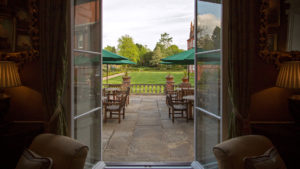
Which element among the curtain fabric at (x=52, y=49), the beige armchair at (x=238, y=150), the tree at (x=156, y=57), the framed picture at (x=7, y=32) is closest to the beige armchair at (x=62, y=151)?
the curtain fabric at (x=52, y=49)

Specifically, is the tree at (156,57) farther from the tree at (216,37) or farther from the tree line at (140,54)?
the tree at (216,37)

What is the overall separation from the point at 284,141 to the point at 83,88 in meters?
2.16

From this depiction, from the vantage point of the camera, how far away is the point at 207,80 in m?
2.47

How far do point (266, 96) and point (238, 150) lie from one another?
100 cm

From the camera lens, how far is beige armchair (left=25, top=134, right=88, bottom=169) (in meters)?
1.50

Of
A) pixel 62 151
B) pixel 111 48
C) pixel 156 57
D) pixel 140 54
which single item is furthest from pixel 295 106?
pixel 140 54

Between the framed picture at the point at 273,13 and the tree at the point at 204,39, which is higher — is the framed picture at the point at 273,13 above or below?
above

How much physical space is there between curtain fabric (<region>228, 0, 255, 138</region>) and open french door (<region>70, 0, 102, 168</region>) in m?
1.63

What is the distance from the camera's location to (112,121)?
569cm

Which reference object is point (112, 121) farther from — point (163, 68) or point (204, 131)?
point (163, 68)

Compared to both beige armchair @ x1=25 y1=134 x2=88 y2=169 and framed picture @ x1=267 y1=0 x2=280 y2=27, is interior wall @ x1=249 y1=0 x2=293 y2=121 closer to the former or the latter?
framed picture @ x1=267 y1=0 x2=280 y2=27

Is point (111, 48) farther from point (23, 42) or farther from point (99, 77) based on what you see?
point (23, 42)

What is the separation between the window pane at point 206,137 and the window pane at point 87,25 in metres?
1.68

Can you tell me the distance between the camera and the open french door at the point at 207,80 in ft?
7.30
